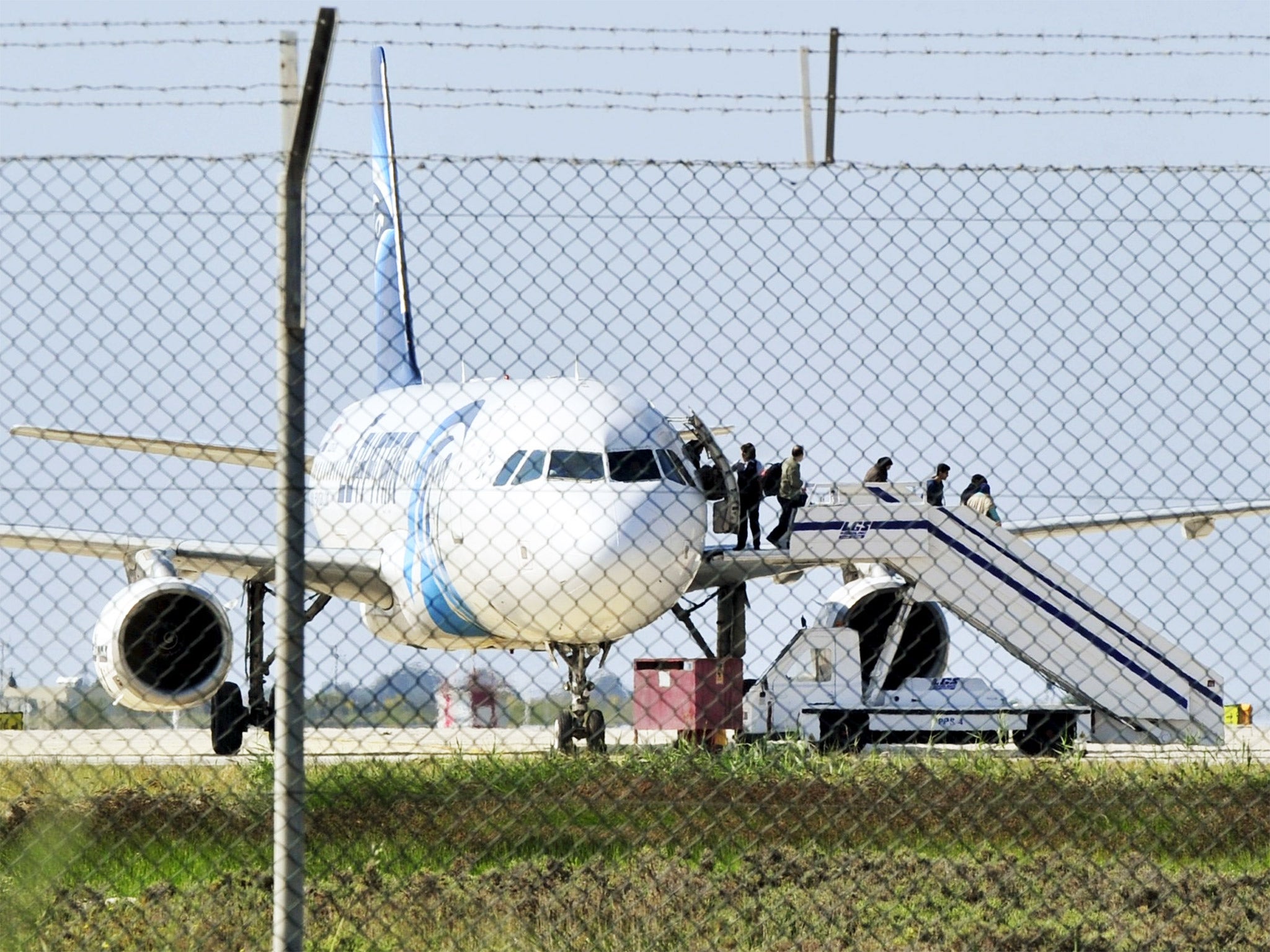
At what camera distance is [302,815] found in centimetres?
506

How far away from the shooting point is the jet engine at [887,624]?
1934cm

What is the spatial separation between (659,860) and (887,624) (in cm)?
1191

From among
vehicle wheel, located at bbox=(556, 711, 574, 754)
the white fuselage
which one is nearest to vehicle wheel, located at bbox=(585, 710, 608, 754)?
vehicle wheel, located at bbox=(556, 711, 574, 754)

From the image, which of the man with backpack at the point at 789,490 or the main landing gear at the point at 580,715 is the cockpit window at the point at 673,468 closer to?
the man with backpack at the point at 789,490

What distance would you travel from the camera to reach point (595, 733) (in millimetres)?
15047

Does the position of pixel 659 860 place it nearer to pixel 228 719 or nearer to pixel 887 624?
pixel 228 719

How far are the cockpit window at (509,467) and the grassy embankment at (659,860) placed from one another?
372 centimetres

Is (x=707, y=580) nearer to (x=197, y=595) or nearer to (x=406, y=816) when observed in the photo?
(x=197, y=595)

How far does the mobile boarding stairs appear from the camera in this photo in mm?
17438

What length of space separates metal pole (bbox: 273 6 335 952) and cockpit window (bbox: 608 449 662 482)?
10.2 metres

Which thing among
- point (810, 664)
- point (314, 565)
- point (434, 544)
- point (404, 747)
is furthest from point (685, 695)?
point (404, 747)

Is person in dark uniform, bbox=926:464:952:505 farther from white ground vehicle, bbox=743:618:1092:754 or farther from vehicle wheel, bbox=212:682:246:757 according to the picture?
vehicle wheel, bbox=212:682:246:757

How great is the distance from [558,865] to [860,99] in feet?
12.3

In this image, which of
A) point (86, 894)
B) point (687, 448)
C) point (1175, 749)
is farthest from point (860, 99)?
point (1175, 749)
